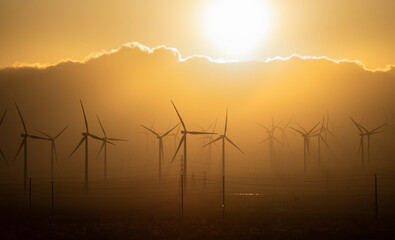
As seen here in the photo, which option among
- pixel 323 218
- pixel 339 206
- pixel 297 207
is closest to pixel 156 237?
pixel 323 218

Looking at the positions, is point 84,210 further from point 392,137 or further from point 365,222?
point 392,137

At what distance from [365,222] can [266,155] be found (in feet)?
474

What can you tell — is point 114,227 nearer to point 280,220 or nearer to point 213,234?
point 213,234

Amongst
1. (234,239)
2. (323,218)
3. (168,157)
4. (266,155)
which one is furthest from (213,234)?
(266,155)

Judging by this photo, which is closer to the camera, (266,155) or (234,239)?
(234,239)

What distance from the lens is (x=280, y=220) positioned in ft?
119

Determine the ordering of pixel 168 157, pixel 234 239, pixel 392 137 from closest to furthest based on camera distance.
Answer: pixel 234 239 < pixel 168 157 < pixel 392 137

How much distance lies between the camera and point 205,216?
38.1 metres

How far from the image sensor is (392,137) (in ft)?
596

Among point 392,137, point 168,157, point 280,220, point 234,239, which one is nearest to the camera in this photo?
point 234,239

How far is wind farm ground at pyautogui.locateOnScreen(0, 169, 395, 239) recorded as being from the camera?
3150 cm

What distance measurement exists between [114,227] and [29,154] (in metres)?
175

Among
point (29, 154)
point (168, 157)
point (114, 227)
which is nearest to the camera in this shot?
point (114, 227)

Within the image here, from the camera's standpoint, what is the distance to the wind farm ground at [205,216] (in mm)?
31500
